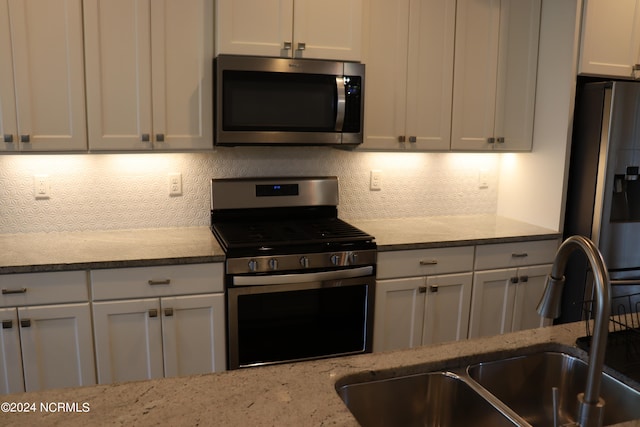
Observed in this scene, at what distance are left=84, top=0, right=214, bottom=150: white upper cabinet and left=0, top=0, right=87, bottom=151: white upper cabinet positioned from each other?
6 cm

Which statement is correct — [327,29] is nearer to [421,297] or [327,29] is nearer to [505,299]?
[421,297]

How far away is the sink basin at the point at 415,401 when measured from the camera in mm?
1308

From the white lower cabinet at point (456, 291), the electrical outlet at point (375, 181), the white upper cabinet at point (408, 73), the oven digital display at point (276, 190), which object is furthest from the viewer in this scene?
the electrical outlet at point (375, 181)

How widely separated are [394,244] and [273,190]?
2.48ft

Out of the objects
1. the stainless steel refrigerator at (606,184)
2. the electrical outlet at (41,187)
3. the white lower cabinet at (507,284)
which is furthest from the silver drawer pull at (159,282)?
the stainless steel refrigerator at (606,184)

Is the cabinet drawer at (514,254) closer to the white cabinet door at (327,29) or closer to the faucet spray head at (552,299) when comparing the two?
the white cabinet door at (327,29)

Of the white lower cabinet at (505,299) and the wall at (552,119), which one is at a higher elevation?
the wall at (552,119)

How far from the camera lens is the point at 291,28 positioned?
8.64 ft

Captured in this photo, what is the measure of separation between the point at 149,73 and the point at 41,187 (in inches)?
32.5

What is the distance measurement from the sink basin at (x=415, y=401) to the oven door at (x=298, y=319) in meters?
1.19

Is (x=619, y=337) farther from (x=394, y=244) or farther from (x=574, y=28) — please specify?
(x=574, y=28)

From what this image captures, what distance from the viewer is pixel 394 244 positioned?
269 centimetres

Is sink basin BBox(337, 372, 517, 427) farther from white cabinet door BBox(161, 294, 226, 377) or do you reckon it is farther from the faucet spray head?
Answer: white cabinet door BBox(161, 294, 226, 377)

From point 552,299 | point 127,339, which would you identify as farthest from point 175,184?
point 552,299
